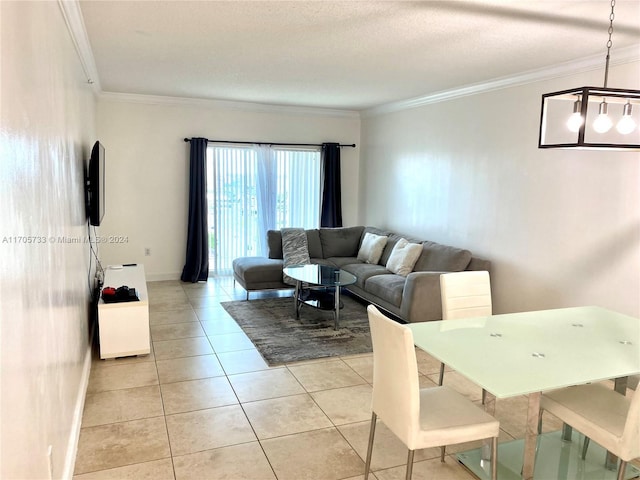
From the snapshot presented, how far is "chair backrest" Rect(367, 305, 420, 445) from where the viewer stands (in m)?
2.01

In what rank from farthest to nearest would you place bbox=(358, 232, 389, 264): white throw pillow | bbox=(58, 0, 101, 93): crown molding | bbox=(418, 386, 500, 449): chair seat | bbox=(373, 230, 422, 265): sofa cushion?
bbox=(358, 232, 389, 264): white throw pillow < bbox=(373, 230, 422, 265): sofa cushion < bbox=(58, 0, 101, 93): crown molding < bbox=(418, 386, 500, 449): chair seat

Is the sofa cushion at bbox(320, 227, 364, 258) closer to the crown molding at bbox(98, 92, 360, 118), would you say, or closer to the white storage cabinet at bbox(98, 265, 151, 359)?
the crown molding at bbox(98, 92, 360, 118)

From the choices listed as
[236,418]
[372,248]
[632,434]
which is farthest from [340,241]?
[632,434]

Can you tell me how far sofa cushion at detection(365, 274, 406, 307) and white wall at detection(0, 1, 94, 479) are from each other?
2.96 meters

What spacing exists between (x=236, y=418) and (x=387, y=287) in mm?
2430

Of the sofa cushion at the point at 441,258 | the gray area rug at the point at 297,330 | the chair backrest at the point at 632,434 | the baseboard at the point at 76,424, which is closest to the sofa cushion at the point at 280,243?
the gray area rug at the point at 297,330

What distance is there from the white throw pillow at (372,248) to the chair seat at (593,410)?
12.1 feet

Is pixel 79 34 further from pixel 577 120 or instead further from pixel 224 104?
pixel 224 104

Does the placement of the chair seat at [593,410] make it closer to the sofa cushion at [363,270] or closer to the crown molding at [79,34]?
→ the sofa cushion at [363,270]

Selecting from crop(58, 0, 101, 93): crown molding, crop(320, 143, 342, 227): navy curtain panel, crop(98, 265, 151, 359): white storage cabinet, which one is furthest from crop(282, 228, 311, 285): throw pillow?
crop(58, 0, 101, 93): crown molding

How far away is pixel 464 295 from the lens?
→ 3062 millimetres

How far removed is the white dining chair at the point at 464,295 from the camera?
9.86 feet

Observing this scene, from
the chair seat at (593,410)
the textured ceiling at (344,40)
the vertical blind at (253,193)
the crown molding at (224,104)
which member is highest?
the crown molding at (224,104)

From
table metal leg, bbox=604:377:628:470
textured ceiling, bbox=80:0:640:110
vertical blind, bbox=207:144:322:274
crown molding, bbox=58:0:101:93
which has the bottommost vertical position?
table metal leg, bbox=604:377:628:470
